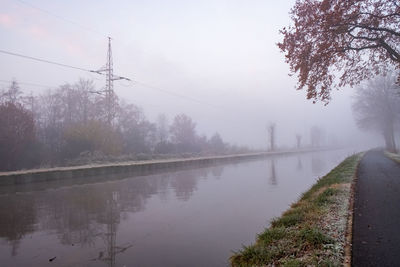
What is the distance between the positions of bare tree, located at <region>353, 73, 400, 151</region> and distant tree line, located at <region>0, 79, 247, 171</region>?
25.6m

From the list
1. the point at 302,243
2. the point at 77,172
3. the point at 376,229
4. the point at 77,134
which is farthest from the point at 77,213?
the point at 77,134

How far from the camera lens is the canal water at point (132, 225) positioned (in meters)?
5.64

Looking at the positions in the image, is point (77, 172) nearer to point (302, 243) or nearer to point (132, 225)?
point (132, 225)

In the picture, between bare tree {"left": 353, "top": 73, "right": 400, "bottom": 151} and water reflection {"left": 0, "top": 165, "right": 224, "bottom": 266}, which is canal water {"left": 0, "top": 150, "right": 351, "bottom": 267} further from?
bare tree {"left": 353, "top": 73, "right": 400, "bottom": 151}

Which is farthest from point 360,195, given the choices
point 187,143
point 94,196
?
point 187,143

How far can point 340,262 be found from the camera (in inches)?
153

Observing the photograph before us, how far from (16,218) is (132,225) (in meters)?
4.08

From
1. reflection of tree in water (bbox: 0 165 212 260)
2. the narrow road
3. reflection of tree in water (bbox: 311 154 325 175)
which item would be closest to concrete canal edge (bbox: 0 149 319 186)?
reflection of tree in water (bbox: 0 165 212 260)

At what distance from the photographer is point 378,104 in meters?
40.7

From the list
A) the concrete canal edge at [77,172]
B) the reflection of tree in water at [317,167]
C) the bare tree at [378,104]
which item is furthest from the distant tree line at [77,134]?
the bare tree at [378,104]

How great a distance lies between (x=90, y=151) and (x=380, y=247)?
97.0ft

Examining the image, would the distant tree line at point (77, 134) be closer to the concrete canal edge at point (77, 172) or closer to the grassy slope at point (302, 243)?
the concrete canal edge at point (77, 172)

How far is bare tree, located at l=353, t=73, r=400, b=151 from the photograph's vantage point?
127 feet

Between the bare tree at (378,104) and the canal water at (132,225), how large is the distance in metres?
34.6
